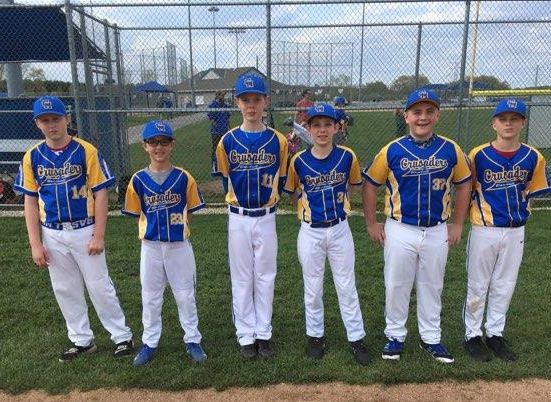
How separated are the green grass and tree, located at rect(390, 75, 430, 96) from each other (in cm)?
383

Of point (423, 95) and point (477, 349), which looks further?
point (477, 349)

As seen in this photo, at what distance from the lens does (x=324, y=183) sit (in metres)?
3.26

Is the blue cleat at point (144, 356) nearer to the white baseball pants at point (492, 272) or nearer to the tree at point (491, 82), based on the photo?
the white baseball pants at point (492, 272)

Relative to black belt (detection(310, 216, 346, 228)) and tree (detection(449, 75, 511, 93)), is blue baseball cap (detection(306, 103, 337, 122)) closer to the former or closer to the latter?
black belt (detection(310, 216, 346, 228))

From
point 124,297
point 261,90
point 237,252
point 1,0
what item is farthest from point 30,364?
point 1,0

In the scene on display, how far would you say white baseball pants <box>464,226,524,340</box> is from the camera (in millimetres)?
3262

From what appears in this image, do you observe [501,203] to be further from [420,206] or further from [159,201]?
[159,201]

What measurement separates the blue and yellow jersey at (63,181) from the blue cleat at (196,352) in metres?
1.10

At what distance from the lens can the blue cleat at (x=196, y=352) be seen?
3.38 m

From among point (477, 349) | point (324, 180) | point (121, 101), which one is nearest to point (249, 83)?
point (324, 180)

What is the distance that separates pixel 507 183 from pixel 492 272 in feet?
2.05

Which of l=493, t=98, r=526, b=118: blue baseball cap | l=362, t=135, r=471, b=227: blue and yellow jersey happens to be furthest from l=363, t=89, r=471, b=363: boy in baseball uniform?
l=493, t=98, r=526, b=118: blue baseball cap

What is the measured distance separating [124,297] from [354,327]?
2211 mm

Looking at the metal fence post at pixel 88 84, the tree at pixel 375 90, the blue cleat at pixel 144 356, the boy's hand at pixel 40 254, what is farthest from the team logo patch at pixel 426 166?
the tree at pixel 375 90
